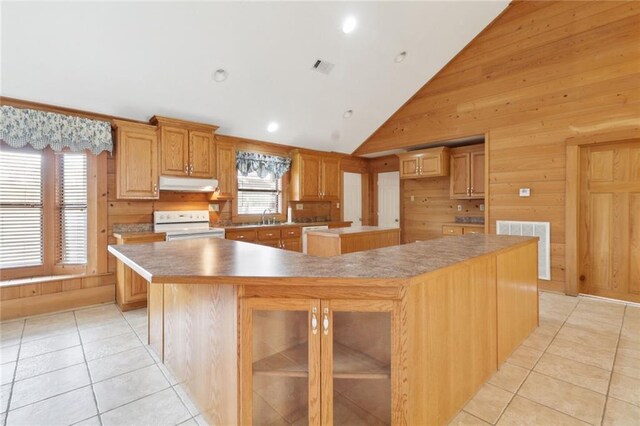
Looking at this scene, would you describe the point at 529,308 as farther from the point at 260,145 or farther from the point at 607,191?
the point at 260,145

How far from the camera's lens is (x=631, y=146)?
144 inches

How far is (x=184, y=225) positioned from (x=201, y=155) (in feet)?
3.30

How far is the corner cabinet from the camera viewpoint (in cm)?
141

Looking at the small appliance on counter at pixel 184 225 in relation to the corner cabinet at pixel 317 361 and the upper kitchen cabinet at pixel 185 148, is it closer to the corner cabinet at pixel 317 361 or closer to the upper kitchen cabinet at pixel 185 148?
the upper kitchen cabinet at pixel 185 148

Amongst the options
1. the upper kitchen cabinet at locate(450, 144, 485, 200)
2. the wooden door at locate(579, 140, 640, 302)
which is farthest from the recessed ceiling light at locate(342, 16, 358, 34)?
the wooden door at locate(579, 140, 640, 302)

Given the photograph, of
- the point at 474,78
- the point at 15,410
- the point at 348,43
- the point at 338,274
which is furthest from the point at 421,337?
the point at 474,78

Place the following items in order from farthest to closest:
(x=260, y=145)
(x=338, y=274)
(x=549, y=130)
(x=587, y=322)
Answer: (x=260, y=145) < (x=549, y=130) < (x=587, y=322) < (x=338, y=274)

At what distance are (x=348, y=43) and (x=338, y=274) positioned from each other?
359 cm

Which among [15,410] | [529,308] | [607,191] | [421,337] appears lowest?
[15,410]

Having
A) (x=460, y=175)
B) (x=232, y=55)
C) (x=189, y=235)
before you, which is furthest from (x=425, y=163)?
(x=189, y=235)

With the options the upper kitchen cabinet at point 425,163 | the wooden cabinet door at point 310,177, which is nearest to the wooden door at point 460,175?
the upper kitchen cabinet at point 425,163

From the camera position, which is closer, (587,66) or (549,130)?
(587,66)

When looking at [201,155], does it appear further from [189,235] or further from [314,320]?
[314,320]

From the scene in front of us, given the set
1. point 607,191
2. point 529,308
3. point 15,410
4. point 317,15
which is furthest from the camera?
point 607,191
